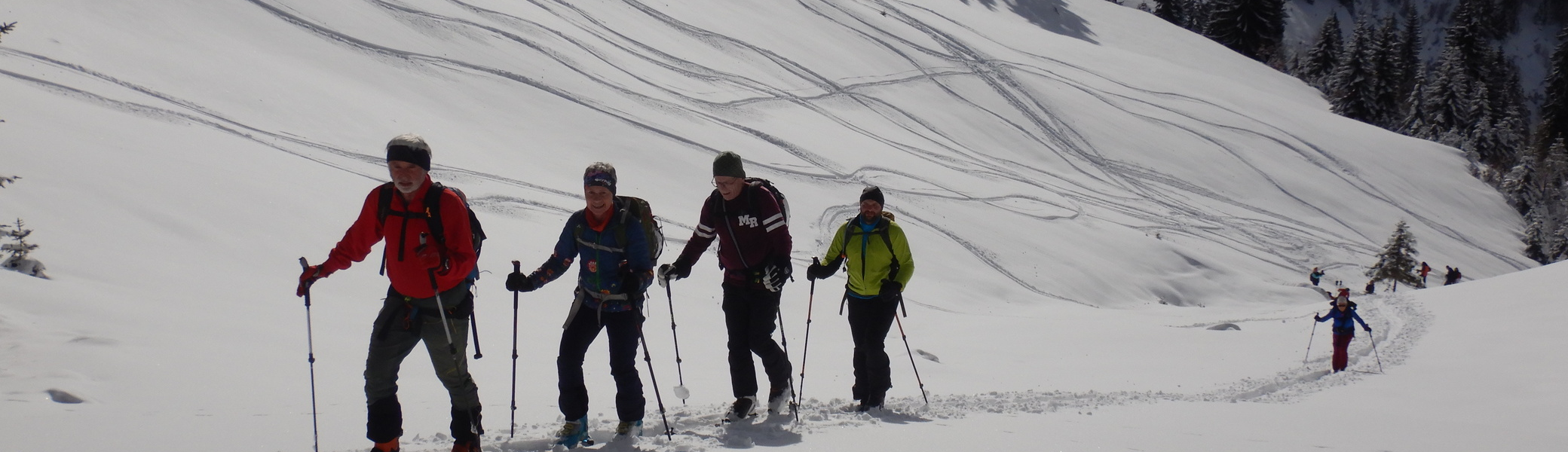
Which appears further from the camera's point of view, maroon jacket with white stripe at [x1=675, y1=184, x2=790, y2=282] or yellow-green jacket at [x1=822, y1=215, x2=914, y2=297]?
yellow-green jacket at [x1=822, y1=215, x2=914, y2=297]

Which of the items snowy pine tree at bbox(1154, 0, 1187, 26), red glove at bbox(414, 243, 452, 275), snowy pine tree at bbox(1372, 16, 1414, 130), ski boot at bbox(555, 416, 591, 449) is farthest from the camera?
snowy pine tree at bbox(1154, 0, 1187, 26)

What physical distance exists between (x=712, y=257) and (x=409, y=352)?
989 cm

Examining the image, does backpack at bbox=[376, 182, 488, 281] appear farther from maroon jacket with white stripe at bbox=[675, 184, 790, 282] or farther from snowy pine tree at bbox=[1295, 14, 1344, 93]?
snowy pine tree at bbox=[1295, 14, 1344, 93]

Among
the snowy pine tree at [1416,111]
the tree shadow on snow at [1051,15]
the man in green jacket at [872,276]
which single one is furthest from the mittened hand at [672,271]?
the snowy pine tree at [1416,111]

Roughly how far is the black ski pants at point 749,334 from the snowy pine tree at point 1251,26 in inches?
2776

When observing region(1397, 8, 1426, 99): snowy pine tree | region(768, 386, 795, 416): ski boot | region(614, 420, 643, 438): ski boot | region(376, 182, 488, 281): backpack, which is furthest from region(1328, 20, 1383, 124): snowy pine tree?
region(376, 182, 488, 281): backpack

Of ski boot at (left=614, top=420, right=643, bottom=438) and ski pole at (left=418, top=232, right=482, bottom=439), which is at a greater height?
ski pole at (left=418, top=232, right=482, bottom=439)

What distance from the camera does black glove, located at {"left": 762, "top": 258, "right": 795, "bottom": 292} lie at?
5.58m

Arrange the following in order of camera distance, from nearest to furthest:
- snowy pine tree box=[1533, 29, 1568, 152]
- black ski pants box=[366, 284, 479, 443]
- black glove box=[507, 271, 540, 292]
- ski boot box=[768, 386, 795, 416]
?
1. black ski pants box=[366, 284, 479, 443]
2. black glove box=[507, 271, 540, 292]
3. ski boot box=[768, 386, 795, 416]
4. snowy pine tree box=[1533, 29, 1568, 152]

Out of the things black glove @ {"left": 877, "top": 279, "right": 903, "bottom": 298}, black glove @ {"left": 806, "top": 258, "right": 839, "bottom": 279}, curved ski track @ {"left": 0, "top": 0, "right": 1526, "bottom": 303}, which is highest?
curved ski track @ {"left": 0, "top": 0, "right": 1526, "bottom": 303}

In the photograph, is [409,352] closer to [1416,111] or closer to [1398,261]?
[1398,261]

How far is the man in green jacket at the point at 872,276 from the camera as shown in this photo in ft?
20.9

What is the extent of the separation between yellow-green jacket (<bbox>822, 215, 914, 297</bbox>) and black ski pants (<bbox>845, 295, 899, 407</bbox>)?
4.0 inches

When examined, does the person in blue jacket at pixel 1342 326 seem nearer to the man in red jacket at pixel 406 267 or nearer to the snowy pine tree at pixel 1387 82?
the man in red jacket at pixel 406 267
